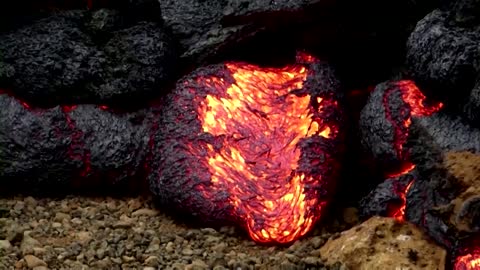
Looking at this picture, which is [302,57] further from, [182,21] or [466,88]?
[466,88]

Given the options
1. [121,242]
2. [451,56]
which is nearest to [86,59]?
[121,242]

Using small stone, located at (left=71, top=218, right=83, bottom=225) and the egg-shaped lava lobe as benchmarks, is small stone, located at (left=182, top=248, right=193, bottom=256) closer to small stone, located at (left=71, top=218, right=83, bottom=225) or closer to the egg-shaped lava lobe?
the egg-shaped lava lobe

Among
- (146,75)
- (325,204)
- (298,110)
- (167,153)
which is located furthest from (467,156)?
(146,75)

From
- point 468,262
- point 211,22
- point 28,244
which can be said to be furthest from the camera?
point 211,22

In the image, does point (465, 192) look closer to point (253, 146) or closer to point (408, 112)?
point (408, 112)

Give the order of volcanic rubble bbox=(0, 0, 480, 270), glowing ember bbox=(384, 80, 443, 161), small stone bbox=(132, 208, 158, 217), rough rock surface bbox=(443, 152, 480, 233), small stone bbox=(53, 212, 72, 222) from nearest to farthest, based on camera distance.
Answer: rough rock surface bbox=(443, 152, 480, 233), volcanic rubble bbox=(0, 0, 480, 270), glowing ember bbox=(384, 80, 443, 161), small stone bbox=(53, 212, 72, 222), small stone bbox=(132, 208, 158, 217)

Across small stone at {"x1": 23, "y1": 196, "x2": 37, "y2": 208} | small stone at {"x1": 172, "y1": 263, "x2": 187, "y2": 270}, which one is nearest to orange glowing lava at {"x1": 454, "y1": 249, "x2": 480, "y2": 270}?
small stone at {"x1": 172, "y1": 263, "x2": 187, "y2": 270}
